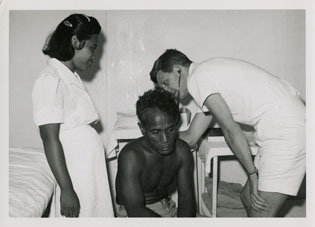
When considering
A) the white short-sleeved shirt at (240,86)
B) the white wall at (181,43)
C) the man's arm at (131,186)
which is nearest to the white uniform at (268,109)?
the white short-sleeved shirt at (240,86)

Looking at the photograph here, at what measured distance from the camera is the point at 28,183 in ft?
3.68

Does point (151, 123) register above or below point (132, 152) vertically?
above

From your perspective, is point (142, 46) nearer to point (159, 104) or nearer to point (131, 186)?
point (159, 104)

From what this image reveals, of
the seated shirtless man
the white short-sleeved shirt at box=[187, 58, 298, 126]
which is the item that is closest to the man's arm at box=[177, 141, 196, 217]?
the seated shirtless man

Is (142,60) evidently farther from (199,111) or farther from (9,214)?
(9,214)

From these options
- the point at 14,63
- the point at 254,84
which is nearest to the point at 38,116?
the point at 14,63

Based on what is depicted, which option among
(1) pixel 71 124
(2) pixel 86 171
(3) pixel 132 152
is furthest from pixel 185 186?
(1) pixel 71 124

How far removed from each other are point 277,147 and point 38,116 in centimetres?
74

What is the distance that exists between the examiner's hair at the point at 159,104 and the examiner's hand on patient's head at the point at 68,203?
13.3 inches

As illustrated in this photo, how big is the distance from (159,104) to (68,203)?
433 mm

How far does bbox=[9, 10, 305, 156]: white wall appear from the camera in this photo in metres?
1.22

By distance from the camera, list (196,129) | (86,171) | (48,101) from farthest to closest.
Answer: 1. (196,129)
2. (86,171)
3. (48,101)

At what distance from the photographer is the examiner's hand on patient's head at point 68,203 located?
43.7 inches

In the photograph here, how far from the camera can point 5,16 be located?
1127mm
